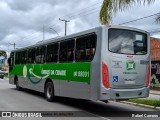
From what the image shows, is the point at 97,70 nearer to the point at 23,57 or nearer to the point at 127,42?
the point at 127,42

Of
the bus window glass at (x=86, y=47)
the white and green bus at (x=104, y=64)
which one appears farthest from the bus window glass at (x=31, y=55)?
the bus window glass at (x=86, y=47)

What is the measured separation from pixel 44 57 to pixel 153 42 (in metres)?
23.2

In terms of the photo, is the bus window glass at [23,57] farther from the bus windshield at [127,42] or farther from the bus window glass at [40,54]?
the bus windshield at [127,42]

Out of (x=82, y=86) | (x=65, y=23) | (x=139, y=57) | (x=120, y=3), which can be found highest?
(x=65, y=23)

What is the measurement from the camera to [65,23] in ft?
151

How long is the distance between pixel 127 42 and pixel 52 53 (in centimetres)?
475

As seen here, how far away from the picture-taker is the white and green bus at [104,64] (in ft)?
36.4

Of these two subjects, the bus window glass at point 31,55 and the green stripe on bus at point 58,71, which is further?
the bus window glass at point 31,55

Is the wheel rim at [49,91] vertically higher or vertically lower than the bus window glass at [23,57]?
lower

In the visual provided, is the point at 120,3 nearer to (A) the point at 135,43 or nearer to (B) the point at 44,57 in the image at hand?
(A) the point at 135,43

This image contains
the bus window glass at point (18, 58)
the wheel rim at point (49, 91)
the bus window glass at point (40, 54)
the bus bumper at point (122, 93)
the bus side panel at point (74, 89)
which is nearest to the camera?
the bus bumper at point (122, 93)

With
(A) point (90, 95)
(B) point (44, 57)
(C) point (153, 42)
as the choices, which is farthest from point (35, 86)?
(C) point (153, 42)

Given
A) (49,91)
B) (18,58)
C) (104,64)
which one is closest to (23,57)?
(18,58)

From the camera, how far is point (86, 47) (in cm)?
1204
